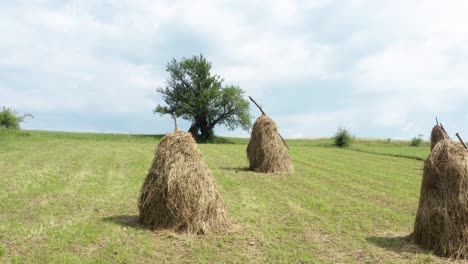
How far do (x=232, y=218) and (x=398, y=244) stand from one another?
445cm

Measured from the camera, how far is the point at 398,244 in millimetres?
10570

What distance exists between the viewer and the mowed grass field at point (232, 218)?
9.56 meters

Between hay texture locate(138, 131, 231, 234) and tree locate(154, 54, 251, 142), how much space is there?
52.0 m

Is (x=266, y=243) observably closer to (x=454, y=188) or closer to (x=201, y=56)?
(x=454, y=188)

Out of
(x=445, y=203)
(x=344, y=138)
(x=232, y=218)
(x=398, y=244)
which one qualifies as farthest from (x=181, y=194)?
(x=344, y=138)

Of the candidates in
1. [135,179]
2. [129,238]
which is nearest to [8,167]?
[135,179]

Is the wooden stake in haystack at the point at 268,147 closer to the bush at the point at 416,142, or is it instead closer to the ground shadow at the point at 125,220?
the ground shadow at the point at 125,220

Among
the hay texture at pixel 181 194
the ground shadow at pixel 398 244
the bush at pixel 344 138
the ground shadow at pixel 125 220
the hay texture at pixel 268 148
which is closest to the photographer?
the ground shadow at pixel 398 244

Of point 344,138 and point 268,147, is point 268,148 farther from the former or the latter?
point 344,138

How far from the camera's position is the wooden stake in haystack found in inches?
885

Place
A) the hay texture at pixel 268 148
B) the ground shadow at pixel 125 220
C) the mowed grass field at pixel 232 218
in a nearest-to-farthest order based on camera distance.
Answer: the mowed grass field at pixel 232 218, the ground shadow at pixel 125 220, the hay texture at pixel 268 148

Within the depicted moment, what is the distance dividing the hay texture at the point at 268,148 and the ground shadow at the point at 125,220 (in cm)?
1087

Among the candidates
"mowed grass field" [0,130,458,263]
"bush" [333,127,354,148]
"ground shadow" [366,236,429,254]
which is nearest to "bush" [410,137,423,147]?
"bush" [333,127,354,148]

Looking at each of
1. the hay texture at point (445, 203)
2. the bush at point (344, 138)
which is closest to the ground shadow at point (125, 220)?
the hay texture at point (445, 203)
